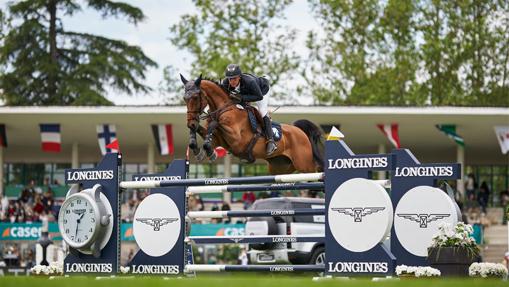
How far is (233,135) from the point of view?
491 inches

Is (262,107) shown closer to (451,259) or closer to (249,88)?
(249,88)

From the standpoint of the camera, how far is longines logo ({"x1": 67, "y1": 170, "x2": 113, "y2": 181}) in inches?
434

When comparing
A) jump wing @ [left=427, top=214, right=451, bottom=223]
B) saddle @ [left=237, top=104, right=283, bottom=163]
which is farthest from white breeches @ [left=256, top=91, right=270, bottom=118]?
jump wing @ [left=427, top=214, right=451, bottom=223]

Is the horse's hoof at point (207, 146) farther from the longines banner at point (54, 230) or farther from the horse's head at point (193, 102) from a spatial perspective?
the longines banner at point (54, 230)

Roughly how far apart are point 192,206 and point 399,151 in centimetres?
2012

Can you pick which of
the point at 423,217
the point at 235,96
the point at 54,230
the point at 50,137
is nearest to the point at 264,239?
the point at 423,217

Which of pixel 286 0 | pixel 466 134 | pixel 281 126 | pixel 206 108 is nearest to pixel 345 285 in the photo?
pixel 206 108

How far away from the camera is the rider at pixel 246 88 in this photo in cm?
1269

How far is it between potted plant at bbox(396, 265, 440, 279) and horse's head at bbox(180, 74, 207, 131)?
3.74m

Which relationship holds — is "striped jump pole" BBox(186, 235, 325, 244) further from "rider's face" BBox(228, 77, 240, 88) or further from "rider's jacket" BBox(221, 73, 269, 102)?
"rider's face" BBox(228, 77, 240, 88)

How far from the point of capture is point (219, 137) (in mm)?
12594

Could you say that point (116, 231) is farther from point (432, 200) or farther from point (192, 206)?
point (192, 206)

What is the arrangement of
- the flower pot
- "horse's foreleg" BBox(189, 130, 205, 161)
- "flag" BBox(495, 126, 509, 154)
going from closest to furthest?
the flower pot < "horse's foreleg" BBox(189, 130, 205, 161) < "flag" BBox(495, 126, 509, 154)

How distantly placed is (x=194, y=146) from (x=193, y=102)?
567 mm
